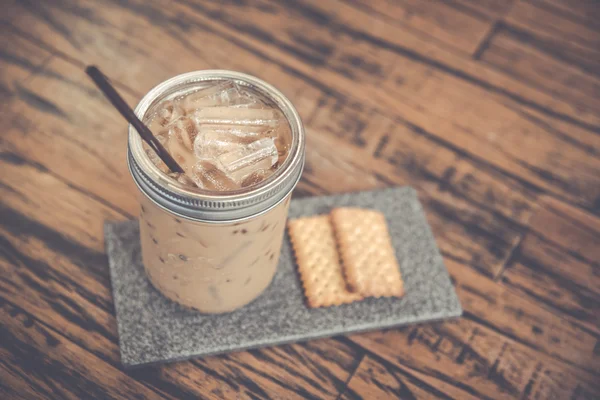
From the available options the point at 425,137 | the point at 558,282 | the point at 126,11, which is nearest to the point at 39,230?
the point at 126,11

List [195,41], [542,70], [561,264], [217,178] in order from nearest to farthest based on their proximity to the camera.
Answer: [217,178] < [561,264] < [195,41] < [542,70]

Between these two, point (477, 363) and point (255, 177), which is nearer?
point (255, 177)

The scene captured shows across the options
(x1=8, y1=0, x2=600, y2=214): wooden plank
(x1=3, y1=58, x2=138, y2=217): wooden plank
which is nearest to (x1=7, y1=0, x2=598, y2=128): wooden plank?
(x1=8, y1=0, x2=600, y2=214): wooden plank

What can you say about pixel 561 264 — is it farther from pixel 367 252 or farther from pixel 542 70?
pixel 542 70

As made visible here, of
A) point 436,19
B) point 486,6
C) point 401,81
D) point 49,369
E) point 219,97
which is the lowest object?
point 49,369

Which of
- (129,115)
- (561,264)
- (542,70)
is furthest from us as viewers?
(542,70)

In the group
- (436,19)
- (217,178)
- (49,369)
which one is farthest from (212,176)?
(436,19)

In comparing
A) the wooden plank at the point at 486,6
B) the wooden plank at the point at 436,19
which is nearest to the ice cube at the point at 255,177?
the wooden plank at the point at 436,19

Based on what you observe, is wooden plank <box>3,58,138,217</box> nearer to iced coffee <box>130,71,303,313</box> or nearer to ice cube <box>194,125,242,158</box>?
iced coffee <box>130,71,303,313</box>
